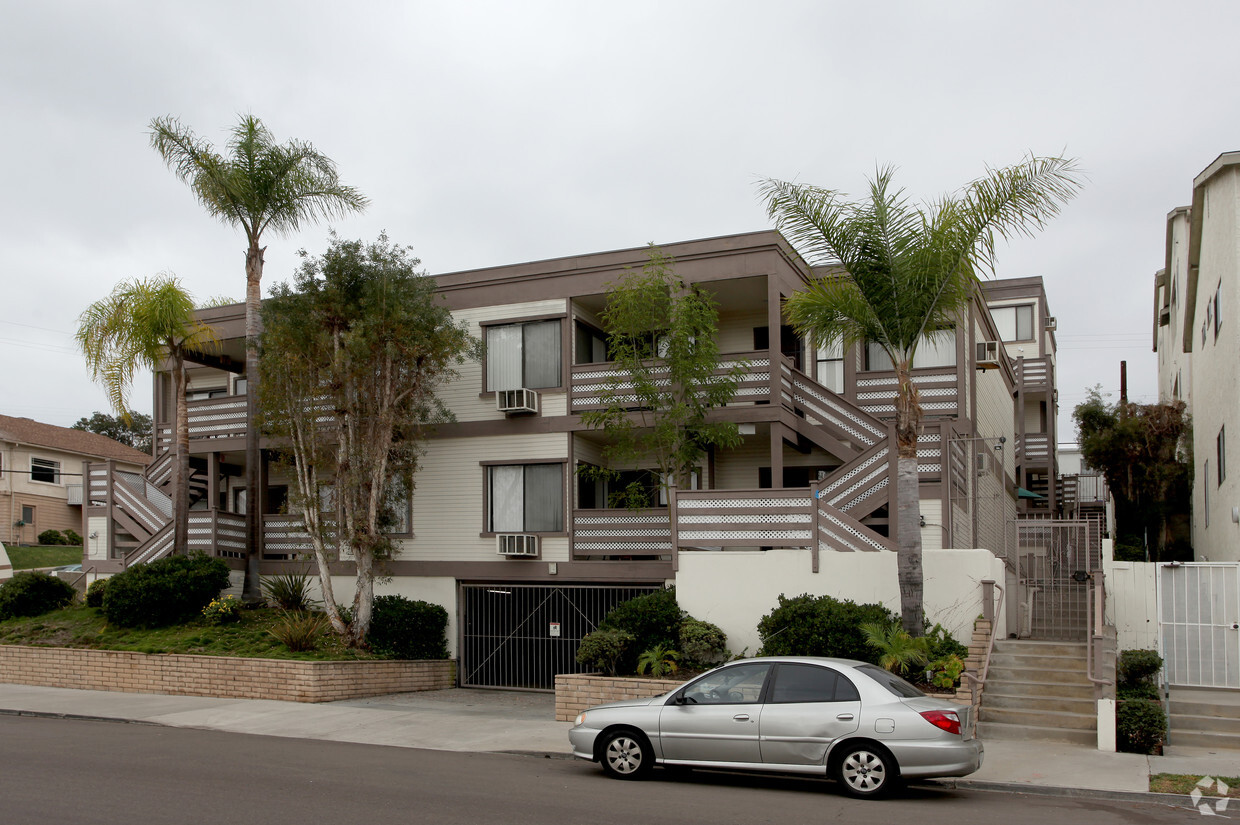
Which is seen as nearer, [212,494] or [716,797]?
[716,797]

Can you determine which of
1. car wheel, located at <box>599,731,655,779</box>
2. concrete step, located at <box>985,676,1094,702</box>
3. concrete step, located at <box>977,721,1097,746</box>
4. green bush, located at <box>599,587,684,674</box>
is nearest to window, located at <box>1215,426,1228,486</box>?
concrete step, located at <box>985,676,1094,702</box>

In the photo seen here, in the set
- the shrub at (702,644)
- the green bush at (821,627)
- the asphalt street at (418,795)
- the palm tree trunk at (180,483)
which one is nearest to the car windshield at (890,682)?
the asphalt street at (418,795)

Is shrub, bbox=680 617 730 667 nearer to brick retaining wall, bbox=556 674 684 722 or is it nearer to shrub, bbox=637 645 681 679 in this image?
shrub, bbox=637 645 681 679

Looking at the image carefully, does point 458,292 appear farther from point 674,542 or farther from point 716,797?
point 716,797

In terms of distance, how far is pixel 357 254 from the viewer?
20.8m

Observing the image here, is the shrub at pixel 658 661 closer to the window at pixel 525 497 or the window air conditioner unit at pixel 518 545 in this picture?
the window air conditioner unit at pixel 518 545

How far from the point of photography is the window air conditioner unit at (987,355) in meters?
24.5

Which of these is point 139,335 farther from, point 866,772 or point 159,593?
point 866,772

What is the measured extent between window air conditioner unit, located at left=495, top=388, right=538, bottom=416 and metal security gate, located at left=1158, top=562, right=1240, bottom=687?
11.7 meters

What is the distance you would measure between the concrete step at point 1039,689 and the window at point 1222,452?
746cm

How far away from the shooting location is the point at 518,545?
2147 centimetres

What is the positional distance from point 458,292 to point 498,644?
7.43m

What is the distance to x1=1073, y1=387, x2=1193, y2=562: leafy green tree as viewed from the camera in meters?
28.4

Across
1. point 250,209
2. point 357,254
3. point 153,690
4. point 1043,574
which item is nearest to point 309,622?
point 153,690
